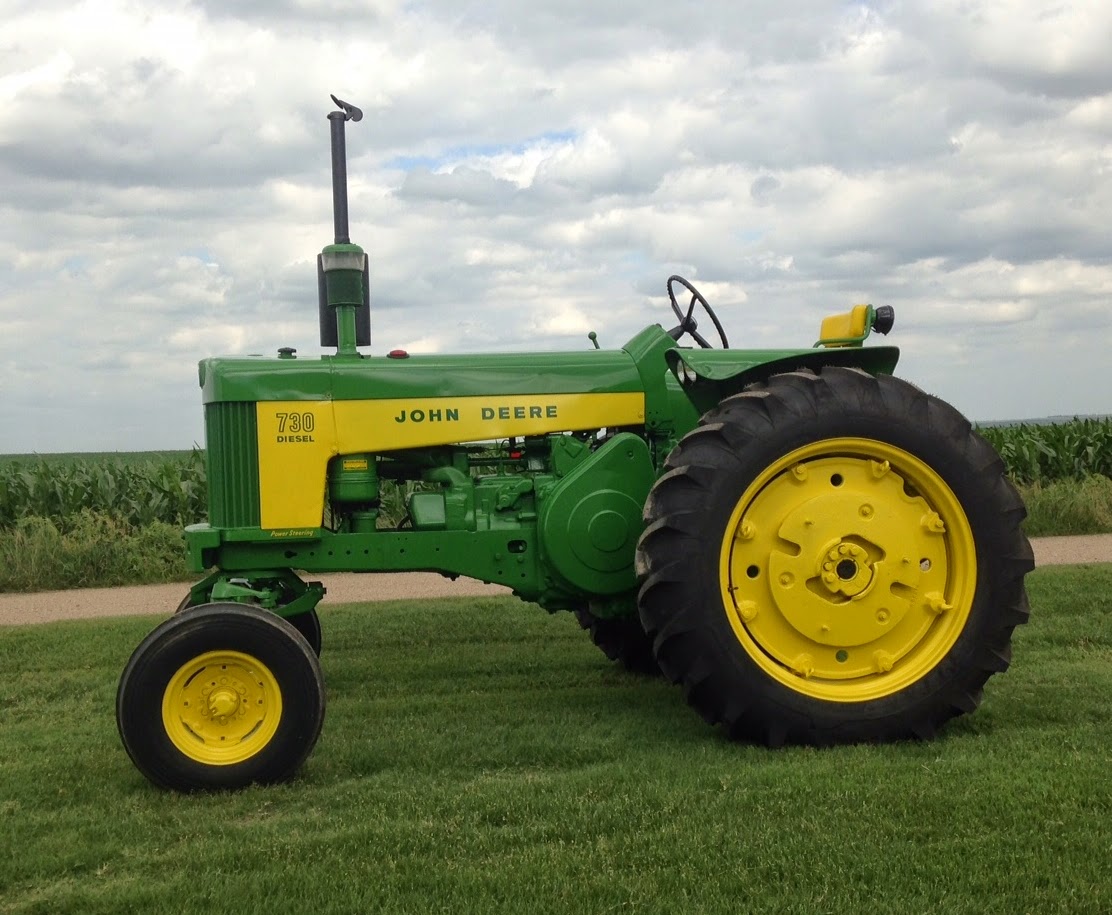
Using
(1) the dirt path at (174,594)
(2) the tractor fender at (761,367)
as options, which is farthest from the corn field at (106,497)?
(2) the tractor fender at (761,367)

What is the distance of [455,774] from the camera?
4.55m

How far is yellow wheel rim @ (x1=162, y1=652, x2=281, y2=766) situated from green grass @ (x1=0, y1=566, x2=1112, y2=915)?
0.20 metres

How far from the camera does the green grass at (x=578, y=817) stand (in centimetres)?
336

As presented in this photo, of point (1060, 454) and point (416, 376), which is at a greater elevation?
point (416, 376)

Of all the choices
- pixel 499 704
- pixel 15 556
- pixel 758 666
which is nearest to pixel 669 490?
pixel 758 666

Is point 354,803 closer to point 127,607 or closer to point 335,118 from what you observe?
point 335,118

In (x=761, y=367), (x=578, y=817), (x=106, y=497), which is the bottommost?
(x=578, y=817)

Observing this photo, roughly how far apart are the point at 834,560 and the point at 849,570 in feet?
0.26

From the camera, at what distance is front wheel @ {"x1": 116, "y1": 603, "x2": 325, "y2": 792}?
443 cm

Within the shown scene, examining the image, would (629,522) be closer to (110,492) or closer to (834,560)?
(834,560)

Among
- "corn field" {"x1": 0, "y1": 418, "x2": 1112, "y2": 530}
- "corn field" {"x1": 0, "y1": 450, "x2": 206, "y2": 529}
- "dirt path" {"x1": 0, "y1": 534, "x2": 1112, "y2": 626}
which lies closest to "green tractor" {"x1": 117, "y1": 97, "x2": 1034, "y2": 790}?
"dirt path" {"x1": 0, "y1": 534, "x2": 1112, "y2": 626}

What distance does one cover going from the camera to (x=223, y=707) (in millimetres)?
4512

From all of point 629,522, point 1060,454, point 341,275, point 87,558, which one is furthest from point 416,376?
point 1060,454

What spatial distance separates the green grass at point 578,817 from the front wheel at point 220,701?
0.12 m
